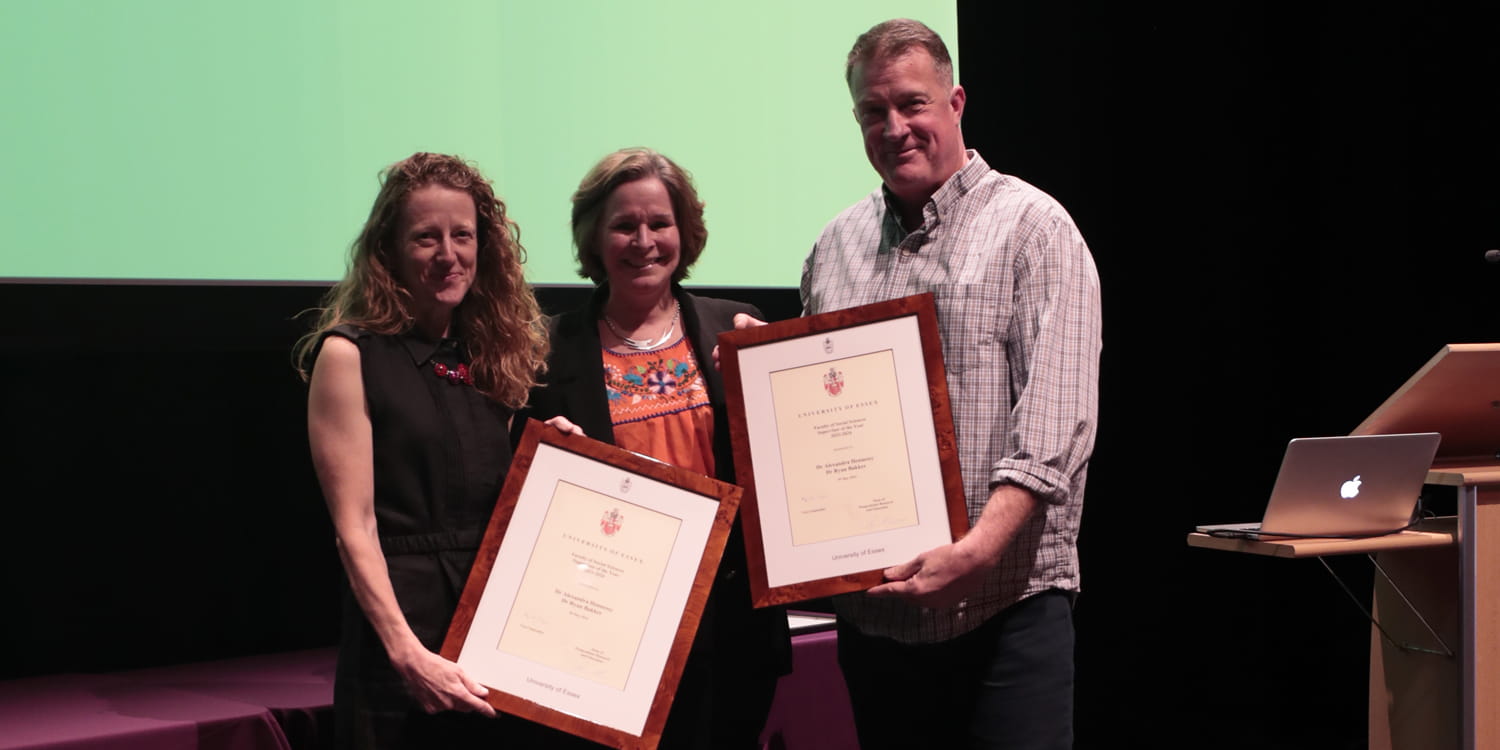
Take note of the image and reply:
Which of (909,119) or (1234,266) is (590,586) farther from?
(1234,266)

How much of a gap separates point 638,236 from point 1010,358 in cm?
62

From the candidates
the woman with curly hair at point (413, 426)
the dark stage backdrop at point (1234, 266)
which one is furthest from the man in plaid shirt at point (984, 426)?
the dark stage backdrop at point (1234, 266)

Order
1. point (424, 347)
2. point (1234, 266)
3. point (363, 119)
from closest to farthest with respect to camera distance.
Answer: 1. point (424, 347)
2. point (363, 119)
3. point (1234, 266)

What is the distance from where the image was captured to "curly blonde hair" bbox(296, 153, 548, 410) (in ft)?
6.61

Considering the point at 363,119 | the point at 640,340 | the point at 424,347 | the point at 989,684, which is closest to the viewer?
the point at 989,684

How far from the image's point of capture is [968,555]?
1.82 metres

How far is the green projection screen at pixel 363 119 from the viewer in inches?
95.0

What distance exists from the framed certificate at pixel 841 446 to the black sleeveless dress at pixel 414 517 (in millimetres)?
435

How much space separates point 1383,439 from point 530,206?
74.4 inches

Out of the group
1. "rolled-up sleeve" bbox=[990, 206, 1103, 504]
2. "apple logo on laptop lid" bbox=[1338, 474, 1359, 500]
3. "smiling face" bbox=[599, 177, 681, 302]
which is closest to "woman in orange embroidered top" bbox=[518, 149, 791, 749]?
"smiling face" bbox=[599, 177, 681, 302]

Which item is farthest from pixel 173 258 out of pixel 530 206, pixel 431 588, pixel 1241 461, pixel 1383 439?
pixel 1241 461

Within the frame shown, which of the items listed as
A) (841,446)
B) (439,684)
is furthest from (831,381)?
(439,684)

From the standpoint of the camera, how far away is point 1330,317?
394 centimetres

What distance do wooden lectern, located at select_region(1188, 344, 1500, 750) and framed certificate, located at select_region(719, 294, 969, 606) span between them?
1104 millimetres
